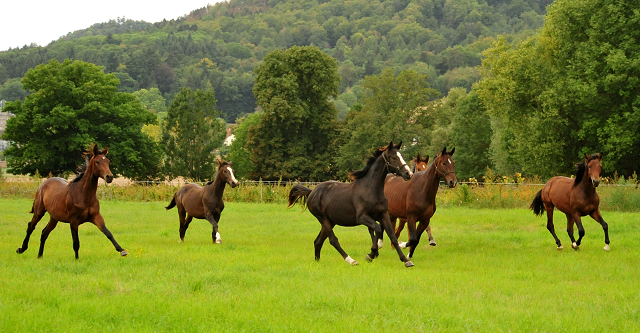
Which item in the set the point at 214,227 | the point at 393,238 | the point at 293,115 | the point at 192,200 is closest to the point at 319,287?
the point at 393,238

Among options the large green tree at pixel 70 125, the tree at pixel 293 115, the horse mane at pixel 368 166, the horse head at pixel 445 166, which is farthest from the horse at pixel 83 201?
the tree at pixel 293 115

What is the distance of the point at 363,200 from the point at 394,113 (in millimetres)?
59814

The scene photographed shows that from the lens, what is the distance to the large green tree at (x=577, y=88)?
36344mm

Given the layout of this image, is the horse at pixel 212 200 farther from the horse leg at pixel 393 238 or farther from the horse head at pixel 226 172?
the horse leg at pixel 393 238

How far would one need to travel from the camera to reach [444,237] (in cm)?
1848

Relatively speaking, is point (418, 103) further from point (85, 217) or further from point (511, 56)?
point (85, 217)

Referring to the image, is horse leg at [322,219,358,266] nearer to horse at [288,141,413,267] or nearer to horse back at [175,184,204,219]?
horse at [288,141,413,267]

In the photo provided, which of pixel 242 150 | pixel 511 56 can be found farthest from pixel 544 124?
pixel 242 150

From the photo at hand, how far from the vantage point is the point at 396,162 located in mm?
12430

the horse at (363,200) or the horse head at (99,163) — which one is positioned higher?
the horse head at (99,163)

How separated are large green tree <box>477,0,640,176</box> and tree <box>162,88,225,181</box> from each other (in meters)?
31.5

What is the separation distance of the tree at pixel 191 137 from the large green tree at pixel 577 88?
31.5m

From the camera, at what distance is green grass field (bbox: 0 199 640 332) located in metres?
7.69

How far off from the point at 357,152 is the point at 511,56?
24.9 metres
